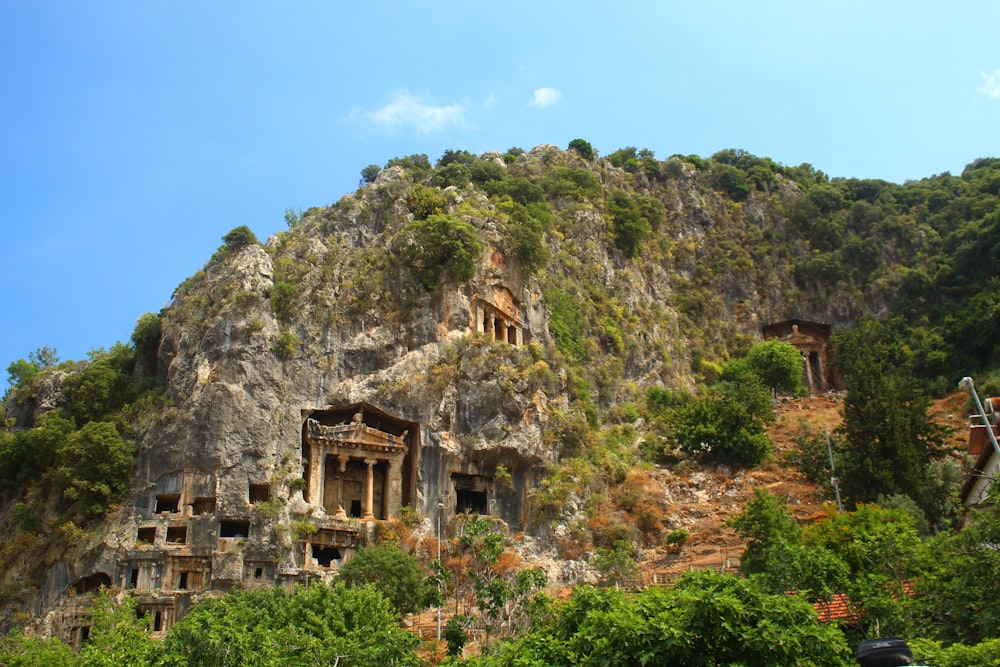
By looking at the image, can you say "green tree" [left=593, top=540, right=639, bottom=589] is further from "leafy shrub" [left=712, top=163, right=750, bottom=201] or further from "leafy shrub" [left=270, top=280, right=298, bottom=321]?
"leafy shrub" [left=712, top=163, right=750, bottom=201]

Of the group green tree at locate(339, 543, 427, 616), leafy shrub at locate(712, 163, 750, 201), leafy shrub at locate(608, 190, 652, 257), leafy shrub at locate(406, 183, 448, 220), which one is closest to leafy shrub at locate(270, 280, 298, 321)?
leafy shrub at locate(406, 183, 448, 220)

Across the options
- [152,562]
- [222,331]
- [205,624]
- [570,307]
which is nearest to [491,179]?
[570,307]

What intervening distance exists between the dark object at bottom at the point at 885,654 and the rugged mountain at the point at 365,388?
34.0 metres

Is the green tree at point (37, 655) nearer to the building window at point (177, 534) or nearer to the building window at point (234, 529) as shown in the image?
the building window at point (177, 534)

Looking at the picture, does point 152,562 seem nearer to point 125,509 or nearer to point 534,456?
point 125,509

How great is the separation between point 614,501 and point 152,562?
21984mm

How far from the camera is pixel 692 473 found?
47688 millimetres

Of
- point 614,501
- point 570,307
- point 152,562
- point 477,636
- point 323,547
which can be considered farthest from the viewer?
point 570,307

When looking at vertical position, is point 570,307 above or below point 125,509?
above

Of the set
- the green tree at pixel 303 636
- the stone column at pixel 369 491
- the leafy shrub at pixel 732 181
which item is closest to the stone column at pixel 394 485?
the stone column at pixel 369 491

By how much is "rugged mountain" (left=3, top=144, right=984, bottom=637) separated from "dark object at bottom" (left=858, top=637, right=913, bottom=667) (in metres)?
34.0

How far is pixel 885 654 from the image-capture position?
7363 mm

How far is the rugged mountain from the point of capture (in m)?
39.3

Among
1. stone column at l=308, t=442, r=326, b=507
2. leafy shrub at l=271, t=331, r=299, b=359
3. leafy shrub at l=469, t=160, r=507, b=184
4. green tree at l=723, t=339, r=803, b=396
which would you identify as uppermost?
leafy shrub at l=469, t=160, r=507, b=184
